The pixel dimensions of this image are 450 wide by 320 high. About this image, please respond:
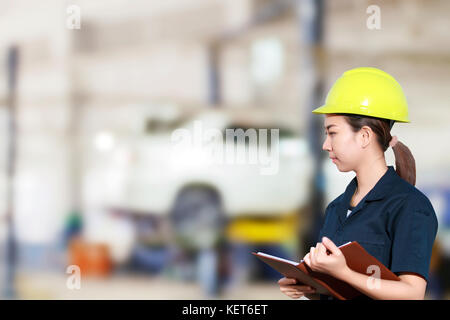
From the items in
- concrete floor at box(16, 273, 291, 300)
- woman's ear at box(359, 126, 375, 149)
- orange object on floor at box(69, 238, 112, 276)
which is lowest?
concrete floor at box(16, 273, 291, 300)

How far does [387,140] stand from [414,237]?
256 millimetres

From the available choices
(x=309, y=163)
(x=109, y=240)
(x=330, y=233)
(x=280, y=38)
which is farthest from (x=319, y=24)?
(x=330, y=233)

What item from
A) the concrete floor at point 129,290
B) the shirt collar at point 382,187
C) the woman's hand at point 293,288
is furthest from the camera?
the concrete floor at point 129,290

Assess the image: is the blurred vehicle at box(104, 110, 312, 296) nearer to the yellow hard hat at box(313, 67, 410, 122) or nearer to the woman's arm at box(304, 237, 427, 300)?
the yellow hard hat at box(313, 67, 410, 122)

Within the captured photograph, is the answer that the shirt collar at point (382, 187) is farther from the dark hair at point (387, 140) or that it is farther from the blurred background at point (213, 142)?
the blurred background at point (213, 142)

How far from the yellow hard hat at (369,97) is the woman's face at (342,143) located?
0.03m

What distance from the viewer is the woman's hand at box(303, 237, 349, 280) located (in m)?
1.26

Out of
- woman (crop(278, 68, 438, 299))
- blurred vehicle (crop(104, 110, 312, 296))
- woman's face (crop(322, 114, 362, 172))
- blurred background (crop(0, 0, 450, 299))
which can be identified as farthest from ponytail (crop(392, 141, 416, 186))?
blurred vehicle (crop(104, 110, 312, 296))

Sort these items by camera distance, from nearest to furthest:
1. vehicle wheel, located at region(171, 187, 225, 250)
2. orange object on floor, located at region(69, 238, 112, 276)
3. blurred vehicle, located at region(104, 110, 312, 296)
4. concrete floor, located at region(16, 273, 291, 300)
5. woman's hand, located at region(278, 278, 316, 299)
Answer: woman's hand, located at region(278, 278, 316, 299)
concrete floor, located at region(16, 273, 291, 300)
blurred vehicle, located at region(104, 110, 312, 296)
vehicle wheel, located at region(171, 187, 225, 250)
orange object on floor, located at region(69, 238, 112, 276)

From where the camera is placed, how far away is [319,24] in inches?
239

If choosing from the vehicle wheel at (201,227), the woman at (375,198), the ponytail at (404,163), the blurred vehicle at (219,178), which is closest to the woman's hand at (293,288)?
the woman at (375,198)

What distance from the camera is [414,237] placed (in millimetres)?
1316

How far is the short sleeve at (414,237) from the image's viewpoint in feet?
4.28

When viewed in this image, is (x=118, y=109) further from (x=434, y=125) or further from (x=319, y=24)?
(x=434, y=125)
